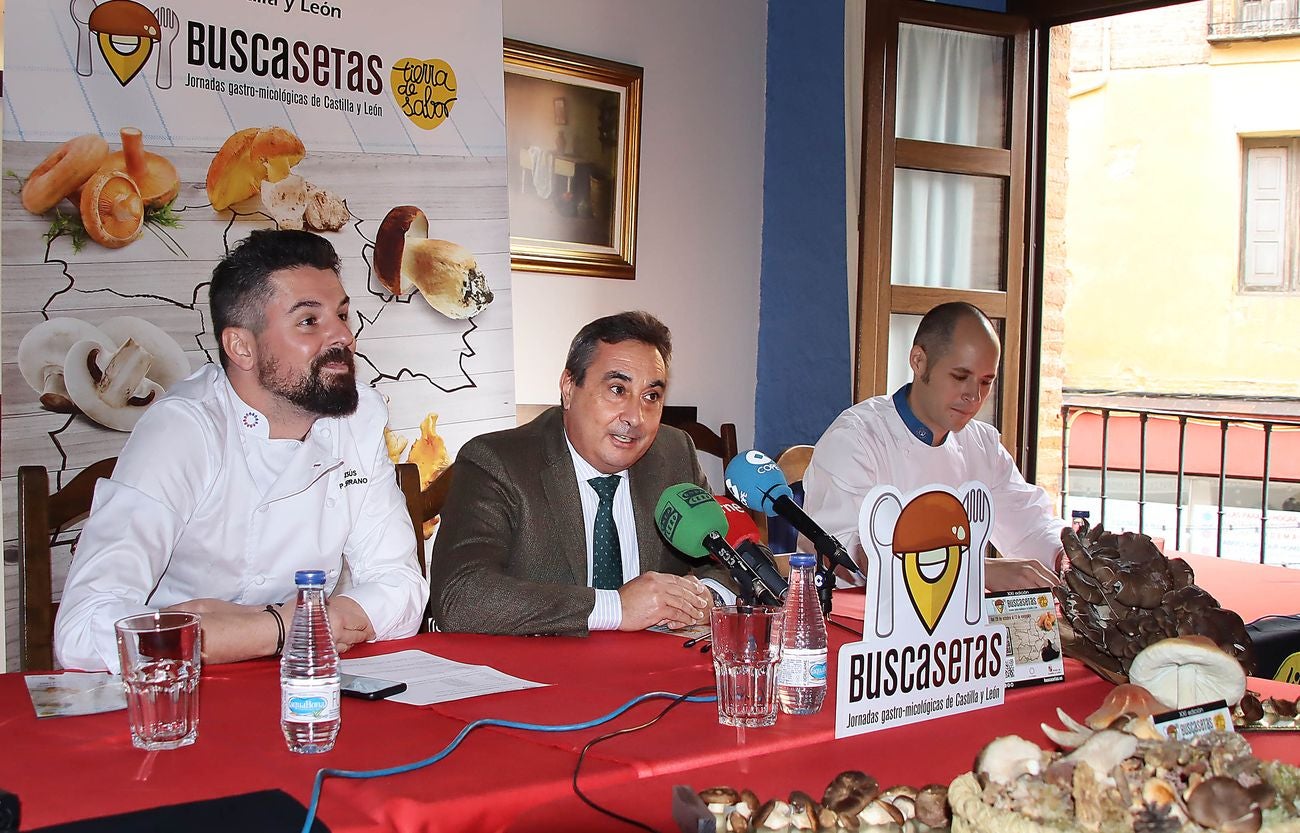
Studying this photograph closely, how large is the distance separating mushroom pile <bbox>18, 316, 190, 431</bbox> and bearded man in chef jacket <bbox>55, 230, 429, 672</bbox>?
69 centimetres

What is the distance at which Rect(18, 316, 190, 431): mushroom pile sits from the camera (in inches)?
104

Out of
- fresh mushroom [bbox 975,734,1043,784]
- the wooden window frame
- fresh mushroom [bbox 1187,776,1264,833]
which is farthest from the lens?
the wooden window frame

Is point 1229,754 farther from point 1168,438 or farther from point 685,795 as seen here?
point 1168,438

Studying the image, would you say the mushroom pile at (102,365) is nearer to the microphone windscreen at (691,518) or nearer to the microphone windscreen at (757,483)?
the microphone windscreen at (691,518)

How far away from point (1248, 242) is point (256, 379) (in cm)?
1297

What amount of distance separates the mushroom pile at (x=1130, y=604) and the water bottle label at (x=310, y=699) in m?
1.08

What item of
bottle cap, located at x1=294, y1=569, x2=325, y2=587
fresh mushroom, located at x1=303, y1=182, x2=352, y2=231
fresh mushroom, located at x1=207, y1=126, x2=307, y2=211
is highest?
fresh mushroom, located at x1=207, y1=126, x2=307, y2=211

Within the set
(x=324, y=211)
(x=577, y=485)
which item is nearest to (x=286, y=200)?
(x=324, y=211)

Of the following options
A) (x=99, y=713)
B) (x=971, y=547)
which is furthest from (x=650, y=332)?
(x=99, y=713)

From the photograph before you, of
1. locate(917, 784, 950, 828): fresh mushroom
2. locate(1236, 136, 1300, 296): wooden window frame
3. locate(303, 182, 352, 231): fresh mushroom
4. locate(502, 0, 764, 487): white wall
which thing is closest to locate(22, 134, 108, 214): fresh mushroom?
locate(303, 182, 352, 231): fresh mushroom

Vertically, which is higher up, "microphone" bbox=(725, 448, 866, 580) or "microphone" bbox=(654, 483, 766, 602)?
"microphone" bbox=(725, 448, 866, 580)

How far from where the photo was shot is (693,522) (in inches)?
76.3

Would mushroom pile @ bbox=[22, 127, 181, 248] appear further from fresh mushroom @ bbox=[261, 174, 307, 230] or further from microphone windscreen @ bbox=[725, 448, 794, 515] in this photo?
microphone windscreen @ bbox=[725, 448, 794, 515]

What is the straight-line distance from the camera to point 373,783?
1.18m
